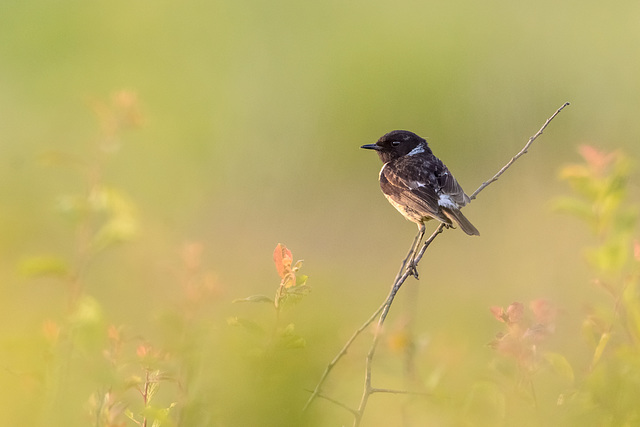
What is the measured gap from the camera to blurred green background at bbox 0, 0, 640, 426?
9.66 m

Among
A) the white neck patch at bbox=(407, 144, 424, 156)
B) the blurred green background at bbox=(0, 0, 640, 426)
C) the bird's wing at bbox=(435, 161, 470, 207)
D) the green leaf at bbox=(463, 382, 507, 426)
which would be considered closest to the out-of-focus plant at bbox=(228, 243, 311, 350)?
the green leaf at bbox=(463, 382, 507, 426)

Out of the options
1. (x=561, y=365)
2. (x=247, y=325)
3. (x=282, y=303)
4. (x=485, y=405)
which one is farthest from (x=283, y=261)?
(x=561, y=365)

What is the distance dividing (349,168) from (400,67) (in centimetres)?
294

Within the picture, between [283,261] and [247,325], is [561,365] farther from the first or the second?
[247,325]

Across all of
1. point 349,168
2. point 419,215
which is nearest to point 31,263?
point 419,215

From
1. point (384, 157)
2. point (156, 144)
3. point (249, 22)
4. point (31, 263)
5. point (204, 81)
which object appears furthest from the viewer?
point (249, 22)

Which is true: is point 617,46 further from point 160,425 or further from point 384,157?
point 160,425

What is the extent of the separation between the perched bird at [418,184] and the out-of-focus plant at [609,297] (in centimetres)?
234

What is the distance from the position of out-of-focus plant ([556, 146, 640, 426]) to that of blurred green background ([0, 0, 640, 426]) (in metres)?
2.55

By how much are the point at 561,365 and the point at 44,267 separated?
1182mm

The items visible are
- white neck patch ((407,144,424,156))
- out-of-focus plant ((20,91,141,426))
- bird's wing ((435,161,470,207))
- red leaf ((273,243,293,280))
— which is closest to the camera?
out-of-focus plant ((20,91,141,426))

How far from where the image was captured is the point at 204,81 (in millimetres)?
16750

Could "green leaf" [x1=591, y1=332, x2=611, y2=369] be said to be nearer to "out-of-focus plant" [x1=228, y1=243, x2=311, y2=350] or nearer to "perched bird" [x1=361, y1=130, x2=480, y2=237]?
"out-of-focus plant" [x1=228, y1=243, x2=311, y2=350]

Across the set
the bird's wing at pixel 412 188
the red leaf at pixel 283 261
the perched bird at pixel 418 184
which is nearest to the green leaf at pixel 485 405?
the red leaf at pixel 283 261
